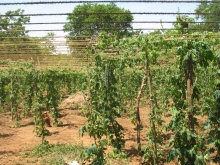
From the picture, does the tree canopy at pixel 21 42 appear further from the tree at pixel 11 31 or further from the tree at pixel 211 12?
the tree at pixel 211 12

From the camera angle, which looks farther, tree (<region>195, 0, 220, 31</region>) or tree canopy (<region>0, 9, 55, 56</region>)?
tree canopy (<region>0, 9, 55, 56</region>)

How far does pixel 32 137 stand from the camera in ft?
39.3

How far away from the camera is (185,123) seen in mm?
5984

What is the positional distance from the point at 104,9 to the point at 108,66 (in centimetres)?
3290

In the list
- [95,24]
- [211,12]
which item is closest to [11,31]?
[95,24]

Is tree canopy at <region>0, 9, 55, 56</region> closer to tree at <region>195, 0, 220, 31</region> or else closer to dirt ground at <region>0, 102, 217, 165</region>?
dirt ground at <region>0, 102, 217, 165</region>

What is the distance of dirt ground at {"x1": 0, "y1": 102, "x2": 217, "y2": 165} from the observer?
9584mm

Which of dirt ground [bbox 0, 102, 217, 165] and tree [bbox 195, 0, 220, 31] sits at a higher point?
tree [bbox 195, 0, 220, 31]

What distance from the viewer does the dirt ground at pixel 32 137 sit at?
377 inches

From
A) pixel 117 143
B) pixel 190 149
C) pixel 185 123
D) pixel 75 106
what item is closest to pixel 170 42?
pixel 185 123

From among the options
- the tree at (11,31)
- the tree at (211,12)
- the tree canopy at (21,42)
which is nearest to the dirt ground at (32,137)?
the tree canopy at (21,42)

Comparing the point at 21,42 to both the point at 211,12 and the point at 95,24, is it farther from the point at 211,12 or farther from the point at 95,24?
the point at 211,12

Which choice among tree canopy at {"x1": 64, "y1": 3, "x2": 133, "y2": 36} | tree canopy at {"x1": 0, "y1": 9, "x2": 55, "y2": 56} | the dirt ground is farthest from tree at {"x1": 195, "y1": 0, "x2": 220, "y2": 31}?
the dirt ground

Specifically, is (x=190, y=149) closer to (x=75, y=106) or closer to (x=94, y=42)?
(x=94, y=42)
